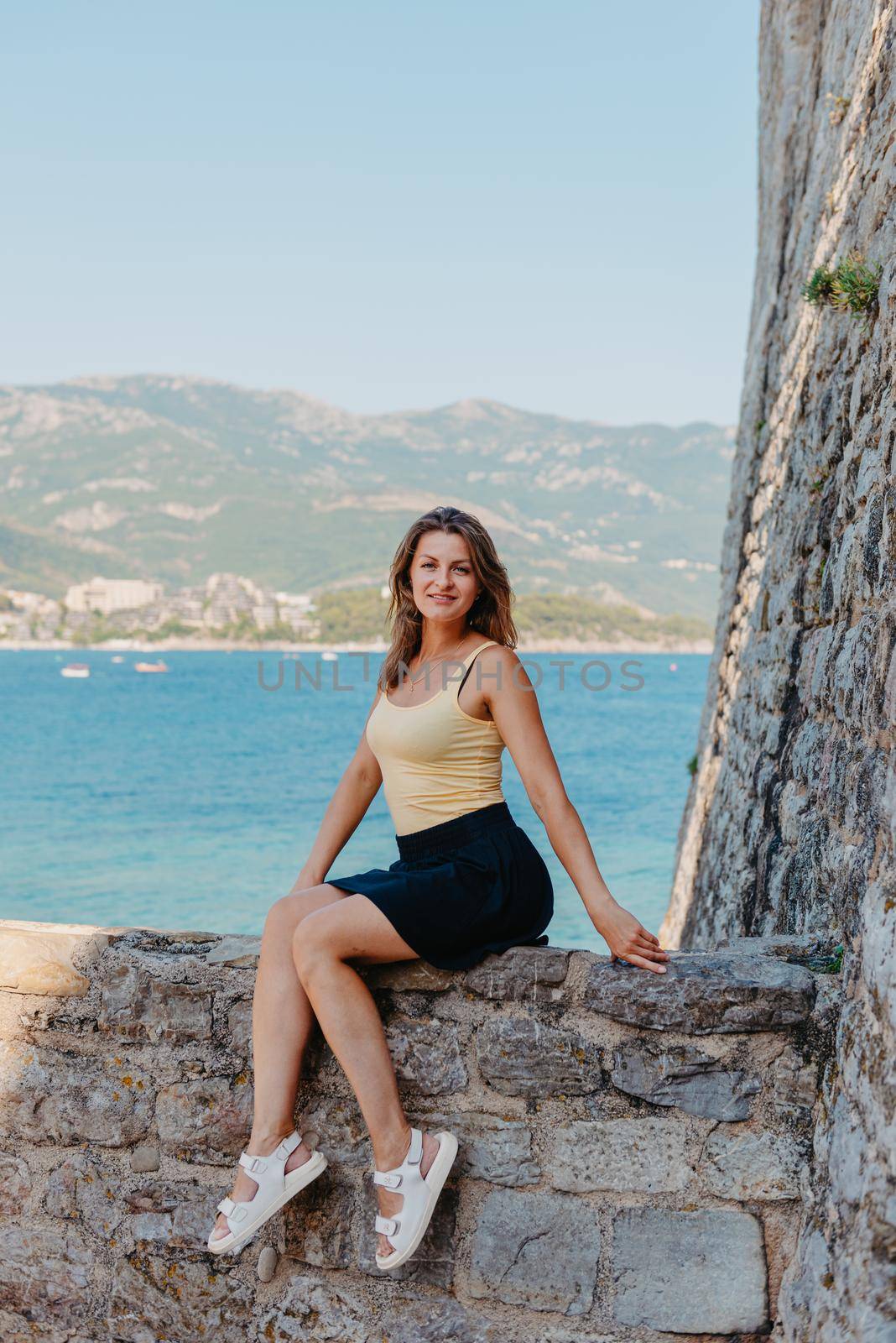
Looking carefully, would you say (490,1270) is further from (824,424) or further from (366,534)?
(366,534)

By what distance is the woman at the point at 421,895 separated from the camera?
7.32 ft

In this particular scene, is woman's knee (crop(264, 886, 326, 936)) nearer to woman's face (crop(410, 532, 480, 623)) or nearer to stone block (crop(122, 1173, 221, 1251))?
stone block (crop(122, 1173, 221, 1251))

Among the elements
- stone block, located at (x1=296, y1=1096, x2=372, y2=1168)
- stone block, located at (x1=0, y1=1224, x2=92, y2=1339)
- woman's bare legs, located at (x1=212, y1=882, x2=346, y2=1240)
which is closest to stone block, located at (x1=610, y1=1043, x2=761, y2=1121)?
stone block, located at (x1=296, y1=1096, x2=372, y2=1168)

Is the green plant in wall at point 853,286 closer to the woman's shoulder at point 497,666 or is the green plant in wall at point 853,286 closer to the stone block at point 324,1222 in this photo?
the woman's shoulder at point 497,666

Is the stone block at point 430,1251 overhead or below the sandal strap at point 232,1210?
below

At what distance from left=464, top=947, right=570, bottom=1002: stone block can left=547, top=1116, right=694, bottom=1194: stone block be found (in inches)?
10.9

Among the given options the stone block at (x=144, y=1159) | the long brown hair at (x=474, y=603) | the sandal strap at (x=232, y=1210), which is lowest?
the stone block at (x=144, y=1159)

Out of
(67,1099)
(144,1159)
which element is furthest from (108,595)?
(144,1159)

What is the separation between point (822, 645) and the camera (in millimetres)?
3299

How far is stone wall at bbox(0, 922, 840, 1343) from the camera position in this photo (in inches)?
87.0

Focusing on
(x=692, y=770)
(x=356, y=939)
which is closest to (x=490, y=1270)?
(x=356, y=939)

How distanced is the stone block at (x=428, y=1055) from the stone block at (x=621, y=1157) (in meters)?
0.26

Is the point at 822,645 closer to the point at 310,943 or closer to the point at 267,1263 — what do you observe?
the point at 310,943

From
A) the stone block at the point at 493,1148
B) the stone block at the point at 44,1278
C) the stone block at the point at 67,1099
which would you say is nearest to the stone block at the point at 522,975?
the stone block at the point at 493,1148
